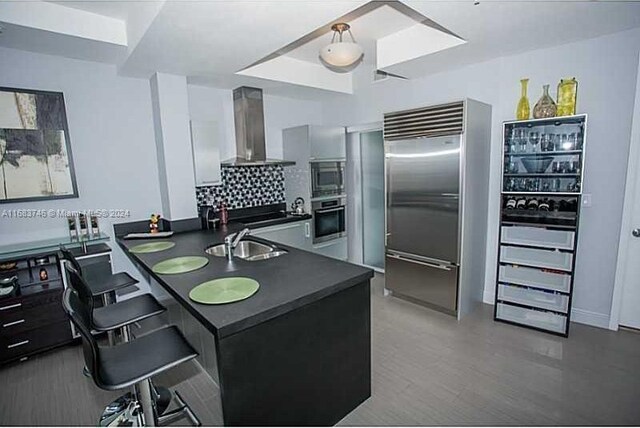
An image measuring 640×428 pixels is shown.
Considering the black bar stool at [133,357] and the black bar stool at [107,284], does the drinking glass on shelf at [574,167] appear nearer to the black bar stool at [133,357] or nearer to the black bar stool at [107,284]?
the black bar stool at [133,357]

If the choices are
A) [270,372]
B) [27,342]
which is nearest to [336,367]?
[270,372]

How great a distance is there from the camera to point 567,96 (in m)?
2.65

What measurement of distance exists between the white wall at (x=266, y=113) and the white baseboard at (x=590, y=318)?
12.5 ft

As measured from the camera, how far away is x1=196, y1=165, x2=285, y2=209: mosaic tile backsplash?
3.98 m

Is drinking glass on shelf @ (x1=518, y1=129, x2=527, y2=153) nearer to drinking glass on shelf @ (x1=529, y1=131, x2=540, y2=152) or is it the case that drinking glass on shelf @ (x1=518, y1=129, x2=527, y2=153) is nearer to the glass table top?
drinking glass on shelf @ (x1=529, y1=131, x2=540, y2=152)

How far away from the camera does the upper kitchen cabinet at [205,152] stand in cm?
350

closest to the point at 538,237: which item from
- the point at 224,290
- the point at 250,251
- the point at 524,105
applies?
the point at 524,105

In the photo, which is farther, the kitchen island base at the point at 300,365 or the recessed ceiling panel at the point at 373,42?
the recessed ceiling panel at the point at 373,42

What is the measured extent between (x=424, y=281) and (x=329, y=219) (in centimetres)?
164

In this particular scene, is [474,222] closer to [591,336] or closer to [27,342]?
[591,336]

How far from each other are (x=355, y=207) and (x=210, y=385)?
3047 millimetres

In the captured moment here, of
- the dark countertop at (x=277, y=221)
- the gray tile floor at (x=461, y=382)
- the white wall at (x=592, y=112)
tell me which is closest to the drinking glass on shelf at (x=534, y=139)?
the white wall at (x=592, y=112)

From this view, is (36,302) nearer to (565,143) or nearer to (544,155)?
(544,155)

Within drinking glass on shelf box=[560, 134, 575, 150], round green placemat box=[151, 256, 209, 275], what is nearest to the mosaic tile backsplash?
round green placemat box=[151, 256, 209, 275]
